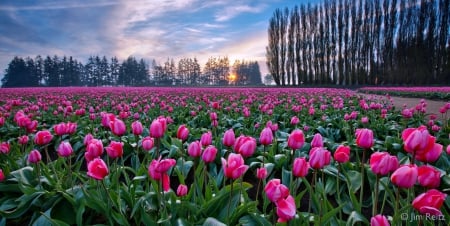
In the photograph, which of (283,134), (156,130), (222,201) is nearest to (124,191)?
(156,130)

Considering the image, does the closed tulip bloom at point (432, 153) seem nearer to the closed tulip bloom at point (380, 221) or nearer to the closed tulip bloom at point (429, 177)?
the closed tulip bloom at point (429, 177)

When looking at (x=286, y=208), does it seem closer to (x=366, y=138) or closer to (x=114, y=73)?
(x=366, y=138)

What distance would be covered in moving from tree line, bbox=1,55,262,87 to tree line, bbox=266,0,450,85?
150ft

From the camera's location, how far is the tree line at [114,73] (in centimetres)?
7671

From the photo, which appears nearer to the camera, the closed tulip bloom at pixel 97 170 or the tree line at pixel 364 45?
the closed tulip bloom at pixel 97 170

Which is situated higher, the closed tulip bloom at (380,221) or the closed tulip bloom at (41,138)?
the closed tulip bloom at (41,138)

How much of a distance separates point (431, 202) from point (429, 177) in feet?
0.68

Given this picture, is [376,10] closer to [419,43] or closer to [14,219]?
[419,43]

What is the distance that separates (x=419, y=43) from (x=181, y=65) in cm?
7935

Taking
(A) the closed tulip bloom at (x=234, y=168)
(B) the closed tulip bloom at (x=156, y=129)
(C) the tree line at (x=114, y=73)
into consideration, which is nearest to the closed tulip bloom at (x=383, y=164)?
(A) the closed tulip bloom at (x=234, y=168)

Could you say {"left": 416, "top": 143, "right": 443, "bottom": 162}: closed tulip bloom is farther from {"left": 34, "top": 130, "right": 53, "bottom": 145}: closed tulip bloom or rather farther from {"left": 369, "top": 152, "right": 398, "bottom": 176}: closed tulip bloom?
{"left": 34, "top": 130, "right": 53, "bottom": 145}: closed tulip bloom

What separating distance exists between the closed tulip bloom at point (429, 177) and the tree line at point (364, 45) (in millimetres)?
39162

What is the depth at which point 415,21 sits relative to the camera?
36188 mm

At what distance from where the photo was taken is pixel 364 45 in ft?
127
